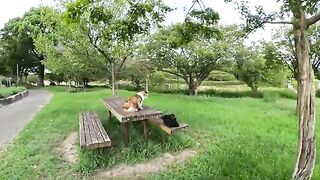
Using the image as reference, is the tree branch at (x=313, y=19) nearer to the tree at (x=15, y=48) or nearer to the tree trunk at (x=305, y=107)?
the tree trunk at (x=305, y=107)

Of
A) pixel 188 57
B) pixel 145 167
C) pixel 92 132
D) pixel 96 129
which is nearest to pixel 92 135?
pixel 92 132

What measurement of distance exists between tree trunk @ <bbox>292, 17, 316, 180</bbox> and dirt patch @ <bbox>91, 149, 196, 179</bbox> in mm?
1910

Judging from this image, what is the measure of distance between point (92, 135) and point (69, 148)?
2.77 feet

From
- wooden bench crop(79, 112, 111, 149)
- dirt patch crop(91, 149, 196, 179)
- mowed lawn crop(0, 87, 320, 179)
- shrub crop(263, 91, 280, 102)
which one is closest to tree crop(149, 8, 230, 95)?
shrub crop(263, 91, 280, 102)

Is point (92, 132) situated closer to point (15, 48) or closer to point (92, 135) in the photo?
point (92, 135)

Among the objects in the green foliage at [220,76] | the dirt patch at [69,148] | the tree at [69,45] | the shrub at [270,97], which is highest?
the tree at [69,45]

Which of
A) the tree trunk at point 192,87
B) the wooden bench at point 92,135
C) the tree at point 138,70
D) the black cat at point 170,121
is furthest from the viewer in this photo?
the tree trunk at point 192,87

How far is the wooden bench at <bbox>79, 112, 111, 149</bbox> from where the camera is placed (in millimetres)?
5320

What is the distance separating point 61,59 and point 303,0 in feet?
59.1

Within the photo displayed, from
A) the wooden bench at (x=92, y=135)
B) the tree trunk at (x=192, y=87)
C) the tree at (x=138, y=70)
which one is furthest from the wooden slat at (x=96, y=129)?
the tree trunk at (x=192, y=87)

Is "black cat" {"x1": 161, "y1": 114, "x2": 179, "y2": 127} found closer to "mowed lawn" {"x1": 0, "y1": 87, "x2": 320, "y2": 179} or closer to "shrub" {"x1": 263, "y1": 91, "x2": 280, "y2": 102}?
"mowed lawn" {"x1": 0, "y1": 87, "x2": 320, "y2": 179}

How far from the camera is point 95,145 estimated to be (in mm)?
5312

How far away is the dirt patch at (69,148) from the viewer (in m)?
5.95

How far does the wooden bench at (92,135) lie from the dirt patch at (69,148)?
1.16 feet
